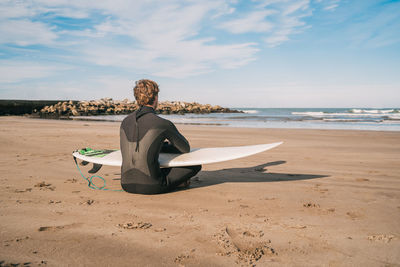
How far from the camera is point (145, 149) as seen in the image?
3041 mm

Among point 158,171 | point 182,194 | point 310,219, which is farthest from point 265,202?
point 158,171

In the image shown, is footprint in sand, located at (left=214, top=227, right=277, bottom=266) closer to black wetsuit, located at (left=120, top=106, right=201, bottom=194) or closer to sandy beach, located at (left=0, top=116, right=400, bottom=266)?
sandy beach, located at (left=0, top=116, right=400, bottom=266)

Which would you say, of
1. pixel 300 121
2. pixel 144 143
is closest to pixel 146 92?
pixel 144 143

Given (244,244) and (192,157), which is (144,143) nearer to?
(192,157)

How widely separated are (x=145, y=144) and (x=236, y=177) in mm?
2011

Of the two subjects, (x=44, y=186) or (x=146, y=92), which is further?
(x=44, y=186)

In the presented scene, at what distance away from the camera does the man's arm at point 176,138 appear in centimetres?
311

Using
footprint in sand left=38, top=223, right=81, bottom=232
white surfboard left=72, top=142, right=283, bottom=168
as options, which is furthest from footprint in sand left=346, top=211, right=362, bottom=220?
footprint in sand left=38, top=223, right=81, bottom=232

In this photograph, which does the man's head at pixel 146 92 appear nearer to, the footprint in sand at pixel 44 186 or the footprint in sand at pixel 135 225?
the footprint in sand at pixel 135 225

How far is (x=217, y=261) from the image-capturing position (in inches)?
74.6

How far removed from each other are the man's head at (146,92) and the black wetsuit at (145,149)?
3.4 inches

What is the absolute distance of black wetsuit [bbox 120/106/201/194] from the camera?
3040mm

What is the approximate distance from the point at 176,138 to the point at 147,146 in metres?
0.37

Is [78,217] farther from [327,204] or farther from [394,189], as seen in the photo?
[394,189]
